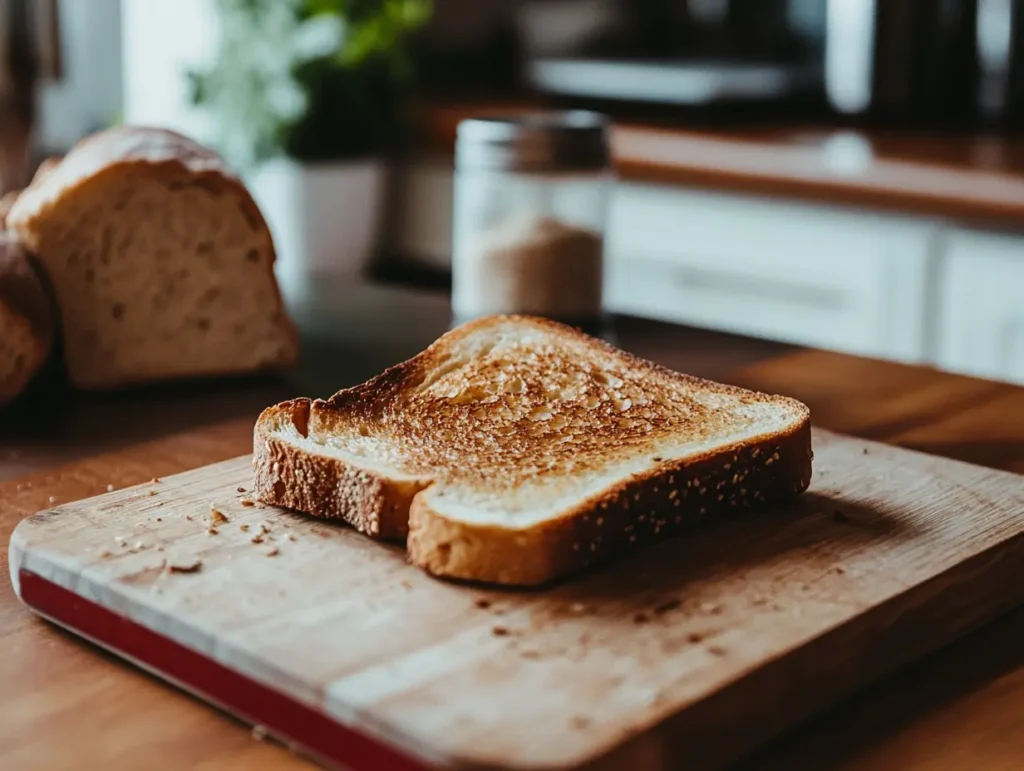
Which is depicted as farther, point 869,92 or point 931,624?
point 869,92

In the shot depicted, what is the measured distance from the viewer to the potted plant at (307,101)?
2.75 metres

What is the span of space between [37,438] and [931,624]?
82 centimetres

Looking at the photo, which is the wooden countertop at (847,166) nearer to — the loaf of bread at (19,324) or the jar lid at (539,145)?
the jar lid at (539,145)

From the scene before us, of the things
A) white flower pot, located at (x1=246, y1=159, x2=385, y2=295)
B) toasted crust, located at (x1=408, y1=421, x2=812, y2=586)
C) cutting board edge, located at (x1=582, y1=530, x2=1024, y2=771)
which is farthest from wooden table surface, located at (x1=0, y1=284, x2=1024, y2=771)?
white flower pot, located at (x1=246, y1=159, x2=385, y2=295)

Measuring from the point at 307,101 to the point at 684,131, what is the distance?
800 millimetres

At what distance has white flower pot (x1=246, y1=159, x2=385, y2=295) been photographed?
9.20ft

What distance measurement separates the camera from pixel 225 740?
0.71 metres

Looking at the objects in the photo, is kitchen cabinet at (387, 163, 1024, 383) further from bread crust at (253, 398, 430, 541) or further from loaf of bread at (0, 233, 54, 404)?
bread crust at (253, 398, 430, 541)

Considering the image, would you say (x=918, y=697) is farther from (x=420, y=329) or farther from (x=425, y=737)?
(x=420, y=329)

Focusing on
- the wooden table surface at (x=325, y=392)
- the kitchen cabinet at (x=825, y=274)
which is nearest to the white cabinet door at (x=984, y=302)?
the kitchen cabinet at (x=825, y=274)

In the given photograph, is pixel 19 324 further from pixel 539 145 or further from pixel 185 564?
pixel 539 145

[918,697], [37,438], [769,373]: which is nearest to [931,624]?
[918,697]

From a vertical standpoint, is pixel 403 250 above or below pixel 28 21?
below

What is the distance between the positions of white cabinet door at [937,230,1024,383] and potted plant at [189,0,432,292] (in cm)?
125
